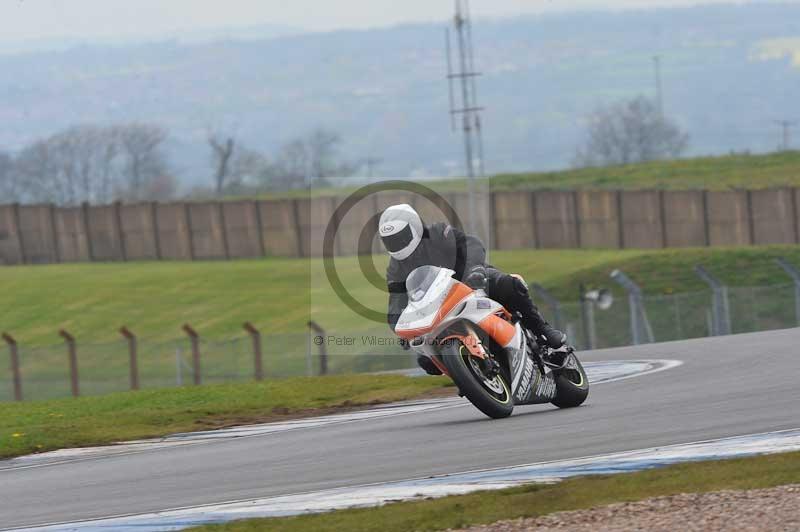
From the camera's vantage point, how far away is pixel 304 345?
1168 inches

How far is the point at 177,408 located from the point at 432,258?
6.07 metres

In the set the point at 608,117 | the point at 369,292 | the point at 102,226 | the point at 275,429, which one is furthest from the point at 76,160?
the point at 275,429

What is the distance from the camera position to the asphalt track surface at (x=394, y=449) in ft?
35.4

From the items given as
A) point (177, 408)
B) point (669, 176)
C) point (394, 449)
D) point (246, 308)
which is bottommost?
point (246, 308)

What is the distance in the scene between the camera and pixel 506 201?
6712 cm

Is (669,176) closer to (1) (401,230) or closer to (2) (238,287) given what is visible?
(2) (238,287)

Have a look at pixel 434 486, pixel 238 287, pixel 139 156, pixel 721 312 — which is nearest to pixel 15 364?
pixel 721 312

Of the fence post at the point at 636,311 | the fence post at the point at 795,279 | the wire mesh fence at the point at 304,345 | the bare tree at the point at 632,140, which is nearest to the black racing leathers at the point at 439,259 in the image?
the wire mesh fence at the point at 304,345

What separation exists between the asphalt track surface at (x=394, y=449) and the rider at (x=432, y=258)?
1059 millimetres

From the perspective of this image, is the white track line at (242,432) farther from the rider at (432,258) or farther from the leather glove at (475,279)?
the leather glove at (475,279)

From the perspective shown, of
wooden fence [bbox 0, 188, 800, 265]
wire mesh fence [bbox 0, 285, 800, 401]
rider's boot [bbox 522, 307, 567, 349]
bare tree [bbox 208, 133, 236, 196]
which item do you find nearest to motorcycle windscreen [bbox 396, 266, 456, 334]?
rider's boot [bbox 522, 307, 567, 349]

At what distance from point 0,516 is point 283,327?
153ft

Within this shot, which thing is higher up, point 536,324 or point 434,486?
point 536,324

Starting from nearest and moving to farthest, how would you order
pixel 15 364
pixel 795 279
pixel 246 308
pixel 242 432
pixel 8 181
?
pixel 242 432
pixel 795 279
pixel 15 364
pixel 246 308
pixel 8 181
